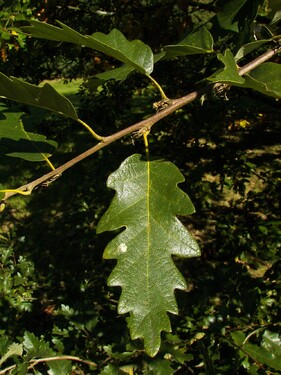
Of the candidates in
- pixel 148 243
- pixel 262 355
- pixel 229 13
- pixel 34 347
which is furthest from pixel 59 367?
pixel 229 13

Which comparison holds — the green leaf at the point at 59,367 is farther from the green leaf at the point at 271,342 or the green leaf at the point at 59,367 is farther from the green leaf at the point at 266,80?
the green leaf at the point at 266,80

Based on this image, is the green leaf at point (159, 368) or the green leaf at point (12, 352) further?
the green leaf at point (12, 352)

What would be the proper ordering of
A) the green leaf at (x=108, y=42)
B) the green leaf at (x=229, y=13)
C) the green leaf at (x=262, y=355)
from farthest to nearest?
1. the green leaf at (x=229, y=13)
2. the green leaf at (x=262, y=355)
3. the green leaf at (x=108, y=42)

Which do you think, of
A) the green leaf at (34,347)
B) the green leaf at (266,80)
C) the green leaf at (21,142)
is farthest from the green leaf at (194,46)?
the green leaf at (34,347)

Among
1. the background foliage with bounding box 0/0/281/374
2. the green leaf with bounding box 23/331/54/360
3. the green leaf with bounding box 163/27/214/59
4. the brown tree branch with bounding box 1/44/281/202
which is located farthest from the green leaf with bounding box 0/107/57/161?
the green leaf with bounding box 23/331/54/360

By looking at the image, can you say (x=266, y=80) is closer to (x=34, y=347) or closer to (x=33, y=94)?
(x=33, y=94)

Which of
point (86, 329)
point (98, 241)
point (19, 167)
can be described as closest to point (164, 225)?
point (86, 329)
